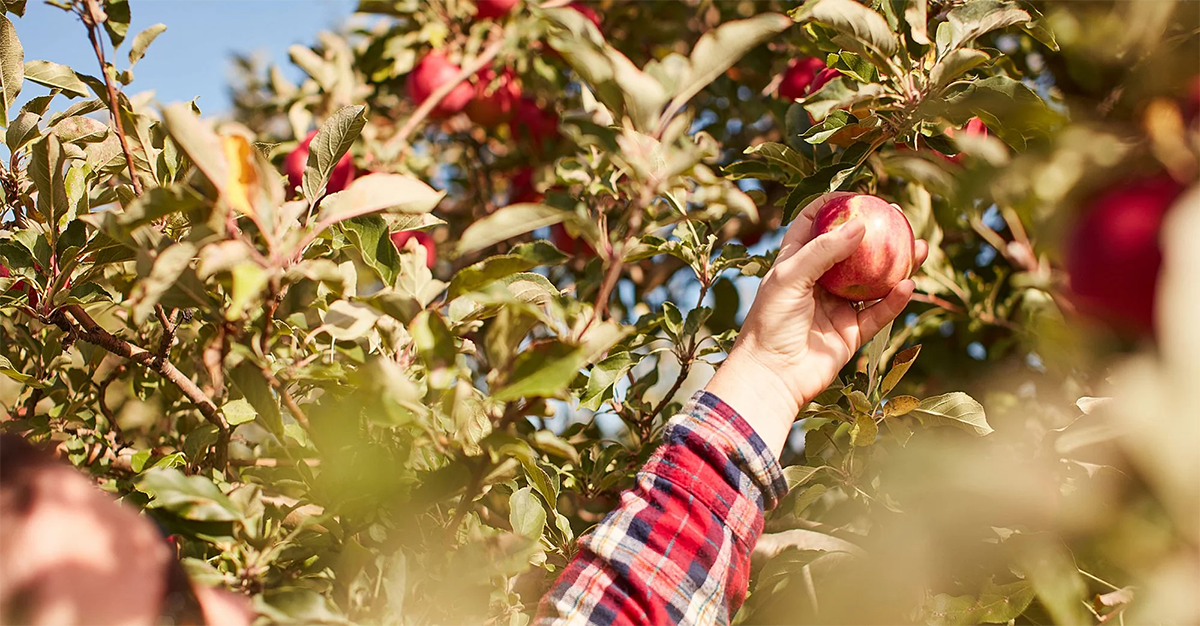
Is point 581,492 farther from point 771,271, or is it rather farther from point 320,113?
point 320,113

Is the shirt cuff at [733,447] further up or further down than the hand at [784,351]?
further down

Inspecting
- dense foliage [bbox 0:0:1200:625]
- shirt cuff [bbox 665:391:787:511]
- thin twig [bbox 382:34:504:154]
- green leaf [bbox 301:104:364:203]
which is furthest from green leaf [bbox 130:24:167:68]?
shirt cuff [bbox 665:391:787:511]

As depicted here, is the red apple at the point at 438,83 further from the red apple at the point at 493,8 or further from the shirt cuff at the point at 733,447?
the shirt cuff at the point at 733,447

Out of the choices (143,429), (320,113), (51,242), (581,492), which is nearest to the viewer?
(51,242)

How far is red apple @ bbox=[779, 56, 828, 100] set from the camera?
180 cm

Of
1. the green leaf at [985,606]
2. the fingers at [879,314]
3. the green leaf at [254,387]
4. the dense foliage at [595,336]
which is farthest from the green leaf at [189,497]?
the fingers at [879,314]

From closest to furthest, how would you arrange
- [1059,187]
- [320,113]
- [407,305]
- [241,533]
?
1. [1059,187]
2. [407,305]
3. [241,533]
4. [320,113]

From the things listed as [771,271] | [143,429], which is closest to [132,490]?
[143,429]

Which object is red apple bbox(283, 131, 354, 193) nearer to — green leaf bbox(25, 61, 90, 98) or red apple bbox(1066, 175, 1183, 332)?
green leaf bbox(25, 61, 90, 98)

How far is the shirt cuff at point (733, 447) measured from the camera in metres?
1.06

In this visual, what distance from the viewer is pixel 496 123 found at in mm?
2461

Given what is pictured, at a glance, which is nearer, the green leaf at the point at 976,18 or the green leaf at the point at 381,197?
the green leaf at the point at 381,197

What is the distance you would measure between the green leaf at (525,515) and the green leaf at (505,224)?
35 centimetres

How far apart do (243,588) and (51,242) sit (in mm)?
527
